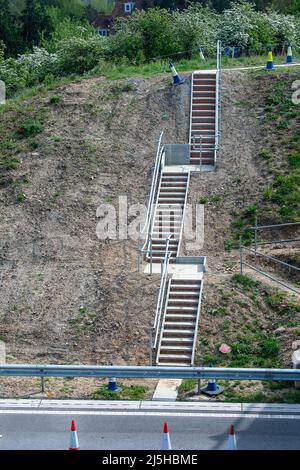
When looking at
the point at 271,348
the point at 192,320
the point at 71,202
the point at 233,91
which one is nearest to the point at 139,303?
the point at 192,320

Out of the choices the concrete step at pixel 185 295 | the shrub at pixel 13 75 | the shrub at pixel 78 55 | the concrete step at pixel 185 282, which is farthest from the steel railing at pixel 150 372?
the shrub at pixel 78 55

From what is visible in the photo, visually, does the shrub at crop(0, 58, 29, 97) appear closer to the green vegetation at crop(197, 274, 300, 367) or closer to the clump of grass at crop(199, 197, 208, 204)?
the clump of grass at crop(199, 197, 208, 204)

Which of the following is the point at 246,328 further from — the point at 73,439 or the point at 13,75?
the point at 13,75

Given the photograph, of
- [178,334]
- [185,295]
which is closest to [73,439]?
[178,334]

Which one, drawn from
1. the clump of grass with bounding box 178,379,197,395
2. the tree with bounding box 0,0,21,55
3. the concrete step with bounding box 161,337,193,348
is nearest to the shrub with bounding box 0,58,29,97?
the concrete step with bounding box 161,337,193,348

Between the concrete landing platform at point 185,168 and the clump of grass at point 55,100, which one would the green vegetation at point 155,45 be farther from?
the concrete landing platform at point 185,168

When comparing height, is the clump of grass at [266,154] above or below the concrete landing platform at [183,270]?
above

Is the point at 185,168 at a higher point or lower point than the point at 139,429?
higher
